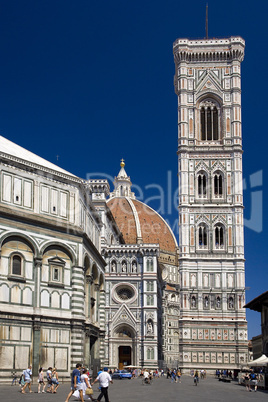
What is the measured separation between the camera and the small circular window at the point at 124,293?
3199 inches

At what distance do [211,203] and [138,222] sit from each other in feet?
218

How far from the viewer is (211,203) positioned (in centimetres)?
7769

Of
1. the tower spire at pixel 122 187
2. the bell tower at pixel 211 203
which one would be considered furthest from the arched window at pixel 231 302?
the tower spire at pixel 122 187

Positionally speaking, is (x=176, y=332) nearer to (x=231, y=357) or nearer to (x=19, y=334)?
(x=231, y=357)

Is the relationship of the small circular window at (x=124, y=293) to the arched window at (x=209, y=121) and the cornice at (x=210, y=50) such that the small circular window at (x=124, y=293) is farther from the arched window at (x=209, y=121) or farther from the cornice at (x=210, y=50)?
the cornice at (x=210, y=50)

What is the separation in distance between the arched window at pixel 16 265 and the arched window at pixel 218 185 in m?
48.5

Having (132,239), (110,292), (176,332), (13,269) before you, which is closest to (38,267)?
(13,269)

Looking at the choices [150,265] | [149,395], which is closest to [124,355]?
[150,265]

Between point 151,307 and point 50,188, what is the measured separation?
47.6 metres

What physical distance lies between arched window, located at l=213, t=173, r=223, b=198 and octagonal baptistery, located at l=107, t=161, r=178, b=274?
59759 mm

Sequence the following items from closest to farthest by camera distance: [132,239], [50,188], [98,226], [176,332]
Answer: [50,188] < [98,226] < [176,332] < [132,239]

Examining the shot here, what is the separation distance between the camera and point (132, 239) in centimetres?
13950

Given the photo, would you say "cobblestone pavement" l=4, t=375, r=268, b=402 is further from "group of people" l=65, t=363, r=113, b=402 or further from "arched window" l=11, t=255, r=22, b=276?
"arched window" l=11, t=255, r=22, b=276

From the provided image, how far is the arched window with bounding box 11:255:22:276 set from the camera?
32.1 metres
